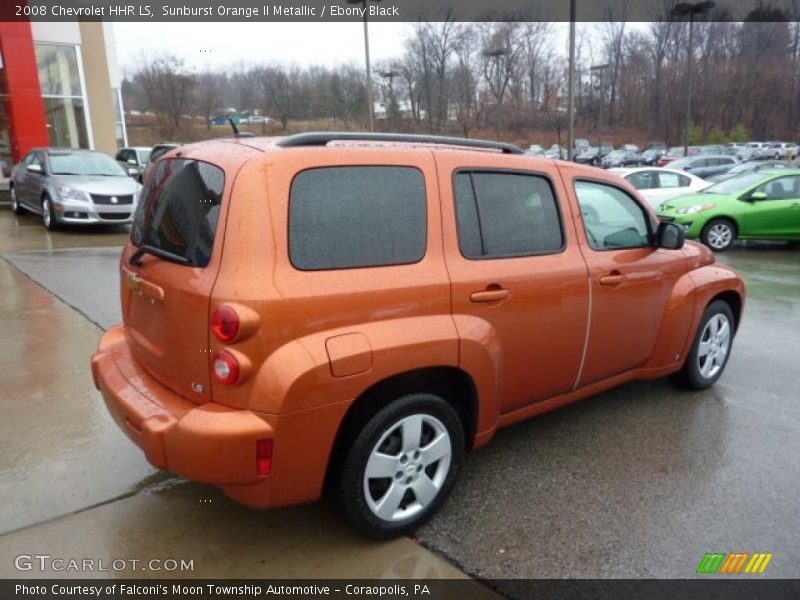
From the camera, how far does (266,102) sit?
33.0 feet

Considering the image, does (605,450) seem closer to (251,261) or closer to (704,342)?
(704,342)

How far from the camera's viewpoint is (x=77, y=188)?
37.2 ft

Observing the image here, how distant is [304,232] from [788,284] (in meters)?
8.20

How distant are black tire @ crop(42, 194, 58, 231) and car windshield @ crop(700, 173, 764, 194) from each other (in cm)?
1272

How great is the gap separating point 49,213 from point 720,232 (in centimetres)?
1257

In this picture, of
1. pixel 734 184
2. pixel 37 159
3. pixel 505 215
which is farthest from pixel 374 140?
pixel 37 159

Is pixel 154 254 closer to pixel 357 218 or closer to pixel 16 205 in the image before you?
pixel 357 218

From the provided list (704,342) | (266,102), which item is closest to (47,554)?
(704,342)

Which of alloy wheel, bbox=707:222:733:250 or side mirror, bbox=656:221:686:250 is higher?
side mirror, bbox=656:221:686:250

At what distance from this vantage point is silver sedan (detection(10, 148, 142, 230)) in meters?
11.3

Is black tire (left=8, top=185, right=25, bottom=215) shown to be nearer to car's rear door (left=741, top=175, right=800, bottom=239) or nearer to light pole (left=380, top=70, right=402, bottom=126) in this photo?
car's rear door (left=741, top=175, right=800, bottom=239)

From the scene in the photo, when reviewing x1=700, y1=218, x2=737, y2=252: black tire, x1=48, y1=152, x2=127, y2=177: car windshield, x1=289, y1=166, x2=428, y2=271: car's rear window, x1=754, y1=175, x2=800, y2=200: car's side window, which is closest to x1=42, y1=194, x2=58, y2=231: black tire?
x1=48, y1=152, x2=127, y2=177: car windshield

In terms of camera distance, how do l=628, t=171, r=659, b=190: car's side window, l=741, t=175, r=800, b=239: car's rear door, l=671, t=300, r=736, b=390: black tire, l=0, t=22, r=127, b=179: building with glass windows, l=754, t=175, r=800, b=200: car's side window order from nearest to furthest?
l=671, t=300, r=736, b=390: black tire
l=741, t=175, r=800, b=239: car's rear door
l=754, t=175, r=800, b=200: car's side window
l=628, t=171, r=659, b=190: car's side window
l=0, t=22, r=127, b=179: building with glass windows

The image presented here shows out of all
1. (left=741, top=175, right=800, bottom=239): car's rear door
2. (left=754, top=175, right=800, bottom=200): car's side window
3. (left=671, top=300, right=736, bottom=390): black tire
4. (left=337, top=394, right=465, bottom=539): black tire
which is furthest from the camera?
(left=754, top=175, right=800, bottom=200): car's side window
